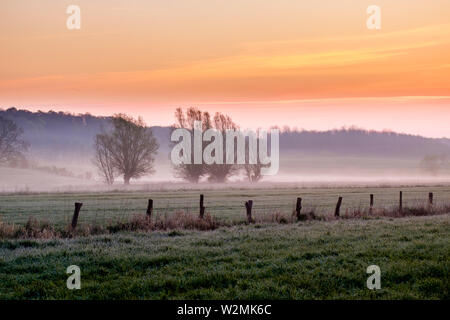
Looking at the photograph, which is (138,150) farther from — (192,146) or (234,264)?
(234,264)

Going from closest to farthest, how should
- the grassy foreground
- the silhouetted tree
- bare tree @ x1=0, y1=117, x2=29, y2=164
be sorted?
the grassy foreground, bare tree @ x1=0, y1=117, x2=29, y2=164, the silhouetted tree

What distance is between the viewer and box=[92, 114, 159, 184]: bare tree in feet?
292

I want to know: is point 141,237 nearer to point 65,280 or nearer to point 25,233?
point 25,233

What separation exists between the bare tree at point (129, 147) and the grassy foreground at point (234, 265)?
7083 centimetres

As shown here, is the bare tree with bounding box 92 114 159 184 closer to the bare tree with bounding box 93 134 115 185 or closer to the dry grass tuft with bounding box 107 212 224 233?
the bare tree with bounding box 93 134 115 185

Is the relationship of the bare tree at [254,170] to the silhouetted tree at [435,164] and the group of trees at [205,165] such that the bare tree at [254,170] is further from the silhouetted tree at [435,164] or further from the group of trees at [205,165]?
the silhouetted tree at [435,164]

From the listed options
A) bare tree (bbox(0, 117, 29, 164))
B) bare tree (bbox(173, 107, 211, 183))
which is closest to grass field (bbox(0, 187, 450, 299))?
bare tree (bbox(173, 107, 211, 183))

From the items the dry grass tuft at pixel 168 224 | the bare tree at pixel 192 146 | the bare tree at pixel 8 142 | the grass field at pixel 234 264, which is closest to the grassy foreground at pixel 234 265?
the grass field at pixel 234 264

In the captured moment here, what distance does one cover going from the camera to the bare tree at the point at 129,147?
8888 cm

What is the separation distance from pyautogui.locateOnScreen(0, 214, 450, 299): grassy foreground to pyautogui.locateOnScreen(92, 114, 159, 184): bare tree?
70.8 meters

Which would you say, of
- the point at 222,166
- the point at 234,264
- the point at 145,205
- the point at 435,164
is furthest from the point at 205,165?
the point at 435,164

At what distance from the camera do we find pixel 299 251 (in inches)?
580
